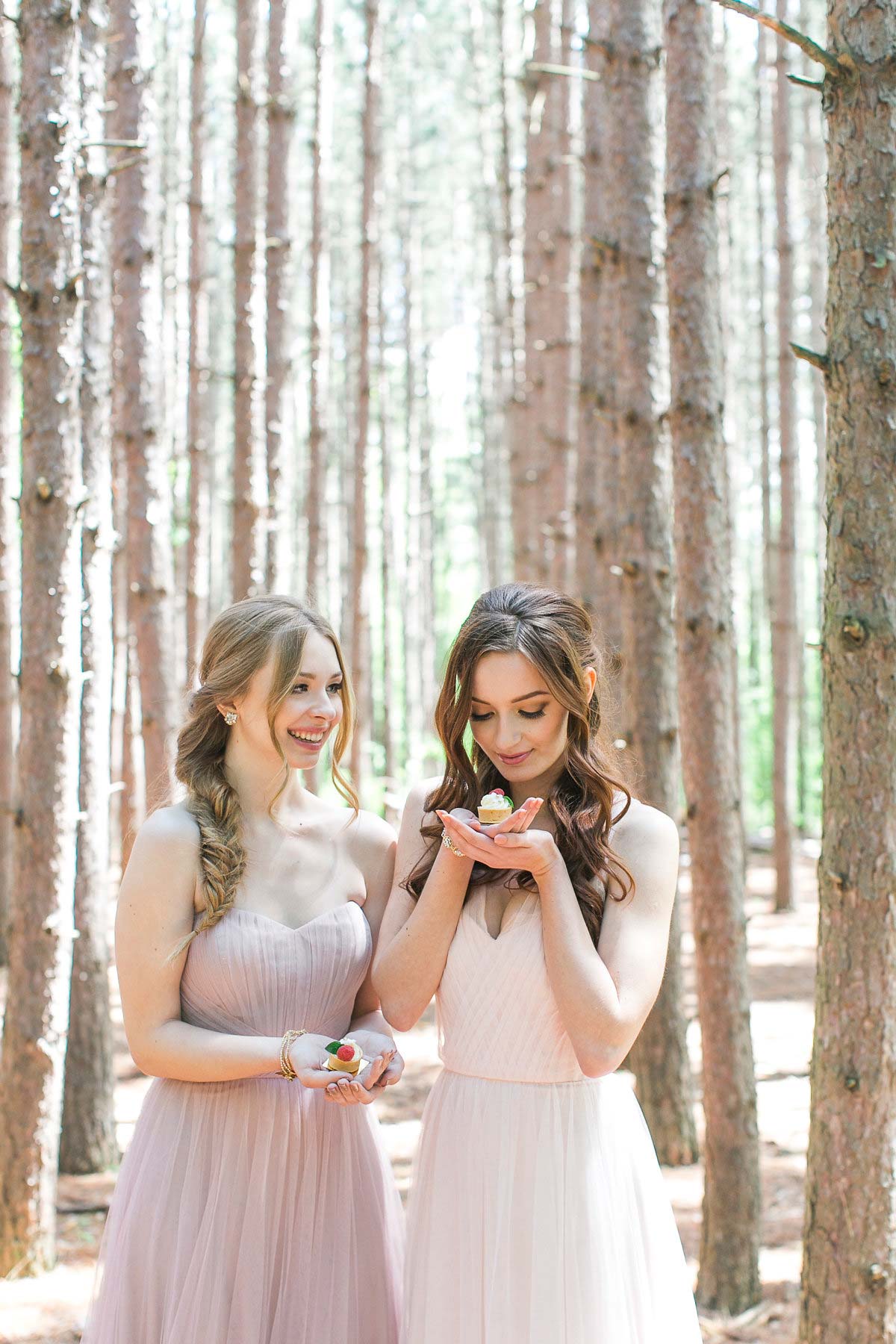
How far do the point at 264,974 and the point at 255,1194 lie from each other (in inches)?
17.4

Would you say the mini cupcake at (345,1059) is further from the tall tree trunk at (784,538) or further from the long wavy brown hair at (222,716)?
the tall tree trunk at (784,538)

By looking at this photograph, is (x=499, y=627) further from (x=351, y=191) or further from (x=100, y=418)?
(x=351, y=191)

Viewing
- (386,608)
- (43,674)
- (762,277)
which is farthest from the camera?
(386,608)

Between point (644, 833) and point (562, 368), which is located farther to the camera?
point (562, 368)

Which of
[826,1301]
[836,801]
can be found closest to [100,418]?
[836,801]

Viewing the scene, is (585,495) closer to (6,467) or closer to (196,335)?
(6,467)

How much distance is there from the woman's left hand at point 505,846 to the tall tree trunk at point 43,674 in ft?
8.13

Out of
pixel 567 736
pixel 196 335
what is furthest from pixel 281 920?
pixel 196 335

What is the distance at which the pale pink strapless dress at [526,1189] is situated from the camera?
223 cm

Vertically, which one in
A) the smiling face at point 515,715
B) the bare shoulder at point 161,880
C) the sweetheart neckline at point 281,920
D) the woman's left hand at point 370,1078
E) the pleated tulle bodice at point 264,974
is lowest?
the woman's left hand at point 370,1078

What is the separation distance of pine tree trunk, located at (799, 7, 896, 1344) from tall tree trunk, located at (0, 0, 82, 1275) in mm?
2624

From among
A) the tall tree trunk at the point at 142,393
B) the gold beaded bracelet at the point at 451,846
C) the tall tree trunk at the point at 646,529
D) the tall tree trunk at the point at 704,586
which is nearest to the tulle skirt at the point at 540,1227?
the gold beaded bracelet at the point at 451,846

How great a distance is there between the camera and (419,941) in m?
2.35

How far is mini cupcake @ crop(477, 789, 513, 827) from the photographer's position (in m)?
2.27
